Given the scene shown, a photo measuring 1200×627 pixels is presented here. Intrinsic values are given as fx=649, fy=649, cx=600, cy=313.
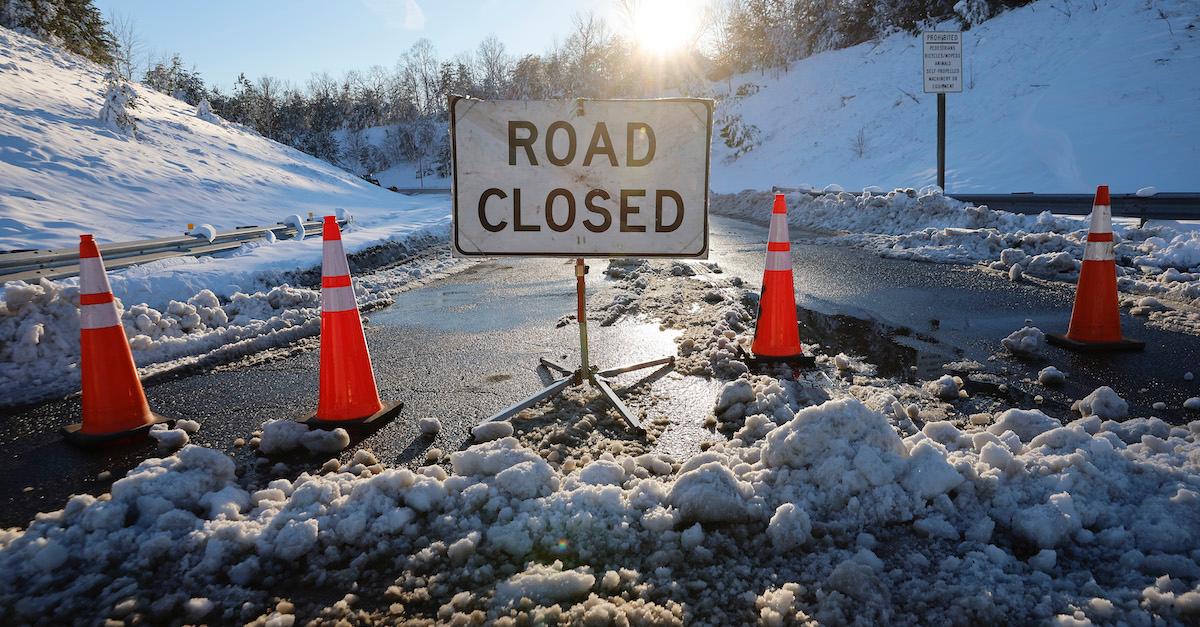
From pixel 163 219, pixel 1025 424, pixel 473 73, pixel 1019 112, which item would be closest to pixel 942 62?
pixel 1019 112

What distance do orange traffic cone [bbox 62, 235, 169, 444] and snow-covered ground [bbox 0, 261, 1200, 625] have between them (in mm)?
1196

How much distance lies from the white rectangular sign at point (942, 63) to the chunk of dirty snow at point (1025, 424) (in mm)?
13654

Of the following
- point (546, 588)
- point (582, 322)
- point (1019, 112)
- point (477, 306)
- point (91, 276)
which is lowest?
point (546, 588)

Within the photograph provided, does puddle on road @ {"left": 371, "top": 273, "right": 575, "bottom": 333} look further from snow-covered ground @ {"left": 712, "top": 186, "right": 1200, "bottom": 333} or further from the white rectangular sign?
the white rectangular sign

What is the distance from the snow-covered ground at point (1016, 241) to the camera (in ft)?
19.9

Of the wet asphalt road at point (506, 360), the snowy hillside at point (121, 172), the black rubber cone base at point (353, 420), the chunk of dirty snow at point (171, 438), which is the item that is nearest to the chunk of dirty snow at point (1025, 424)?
the wet asphalt road at point (506, 360)

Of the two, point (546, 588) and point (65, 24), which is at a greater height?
point (65, 24)

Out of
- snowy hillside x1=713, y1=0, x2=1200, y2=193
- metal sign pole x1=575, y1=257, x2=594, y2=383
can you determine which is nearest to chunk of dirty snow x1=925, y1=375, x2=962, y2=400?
metal sign pole x1=575, y1=257, x2=594, y2=383

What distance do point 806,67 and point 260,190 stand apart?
3401cm

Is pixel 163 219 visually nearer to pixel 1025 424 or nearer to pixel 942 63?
pixel 1025 424

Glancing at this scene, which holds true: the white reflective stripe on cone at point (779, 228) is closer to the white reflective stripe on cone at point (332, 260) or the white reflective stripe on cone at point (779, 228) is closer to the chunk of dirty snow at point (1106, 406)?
the chunk of dirty snow at point (1106, 406)

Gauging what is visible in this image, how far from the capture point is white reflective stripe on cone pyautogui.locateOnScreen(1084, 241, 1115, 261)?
457 cm

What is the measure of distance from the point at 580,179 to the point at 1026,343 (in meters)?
3.25

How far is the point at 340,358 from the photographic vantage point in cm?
351
